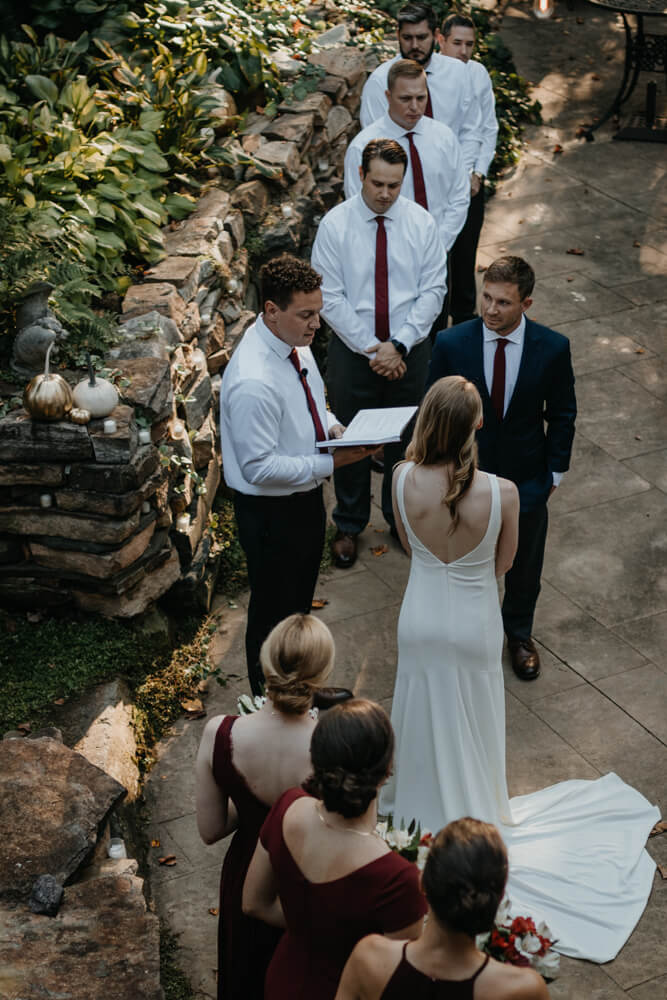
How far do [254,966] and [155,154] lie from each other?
4.89m

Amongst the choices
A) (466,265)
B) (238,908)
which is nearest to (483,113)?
(466,265)

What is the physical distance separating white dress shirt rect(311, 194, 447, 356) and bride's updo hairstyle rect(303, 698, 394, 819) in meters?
3.48

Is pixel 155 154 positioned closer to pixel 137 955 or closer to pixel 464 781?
pixel 464 781

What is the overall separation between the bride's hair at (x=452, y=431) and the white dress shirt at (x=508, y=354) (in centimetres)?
105

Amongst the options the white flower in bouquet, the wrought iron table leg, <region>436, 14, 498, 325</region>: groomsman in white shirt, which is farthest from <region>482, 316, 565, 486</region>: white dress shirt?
the wrought iron table leg

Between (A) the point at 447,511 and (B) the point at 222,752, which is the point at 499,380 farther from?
(B) the point at 222,752

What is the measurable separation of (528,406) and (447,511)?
117cm

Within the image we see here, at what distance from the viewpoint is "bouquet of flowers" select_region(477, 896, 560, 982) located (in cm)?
284

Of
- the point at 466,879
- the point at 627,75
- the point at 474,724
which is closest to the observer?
the point at 466,879

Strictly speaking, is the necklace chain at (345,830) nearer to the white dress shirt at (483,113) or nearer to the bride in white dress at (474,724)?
the bride in white dress at (474,724)

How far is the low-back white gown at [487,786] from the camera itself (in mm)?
4203

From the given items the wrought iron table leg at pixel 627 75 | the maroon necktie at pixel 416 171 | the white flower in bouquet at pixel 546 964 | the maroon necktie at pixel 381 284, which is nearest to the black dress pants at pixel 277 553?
the maroon necktie at pixel 381 284

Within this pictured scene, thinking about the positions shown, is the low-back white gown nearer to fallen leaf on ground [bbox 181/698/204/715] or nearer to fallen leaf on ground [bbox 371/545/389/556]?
fallen leaf on ground [bbox 181/698/204/715]

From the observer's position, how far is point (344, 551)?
6312mm
